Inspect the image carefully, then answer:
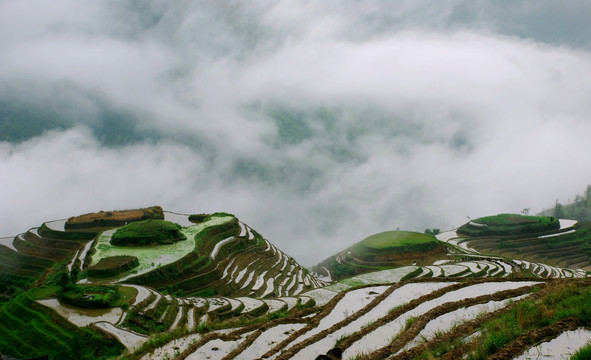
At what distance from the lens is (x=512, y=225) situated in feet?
230

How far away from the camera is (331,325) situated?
38.8 feet

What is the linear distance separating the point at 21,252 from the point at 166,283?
22.4m

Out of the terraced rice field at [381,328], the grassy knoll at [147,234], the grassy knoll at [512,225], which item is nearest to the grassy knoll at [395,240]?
the grassy knoll at [512,225]

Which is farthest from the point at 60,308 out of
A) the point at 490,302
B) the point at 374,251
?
the point at 374,251

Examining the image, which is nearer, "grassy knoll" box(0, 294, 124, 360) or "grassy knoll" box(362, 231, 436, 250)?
"grassy knoll" box(0, 294, 124, 360)

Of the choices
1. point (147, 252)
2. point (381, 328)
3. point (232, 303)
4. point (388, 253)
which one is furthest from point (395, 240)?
point (381, 328)

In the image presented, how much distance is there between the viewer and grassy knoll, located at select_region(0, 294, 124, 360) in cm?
1450

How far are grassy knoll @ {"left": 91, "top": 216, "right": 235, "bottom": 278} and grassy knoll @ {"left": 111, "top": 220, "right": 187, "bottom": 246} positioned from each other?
0.62m

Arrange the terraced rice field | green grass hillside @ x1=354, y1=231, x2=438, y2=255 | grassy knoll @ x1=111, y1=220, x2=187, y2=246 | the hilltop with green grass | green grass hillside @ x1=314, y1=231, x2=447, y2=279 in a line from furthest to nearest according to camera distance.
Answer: green grass hillside @ x1=354, y1=231, x2=438, y2=255, green grass hillside @ x1=314, y1=231, x2=447, y2=279, grassy knoll @ x1=111, y1=220, x2=187, y2=246, the terraced rice field, the hilltop with green grass

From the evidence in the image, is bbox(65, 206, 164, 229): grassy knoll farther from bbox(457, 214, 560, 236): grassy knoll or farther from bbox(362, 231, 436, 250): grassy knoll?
bbox(457, 214, 560, 236): grassy knoll

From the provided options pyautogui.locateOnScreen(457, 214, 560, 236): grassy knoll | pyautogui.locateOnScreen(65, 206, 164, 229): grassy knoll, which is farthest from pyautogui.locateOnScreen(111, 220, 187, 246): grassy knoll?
pyautogui.locateOnScreen(457, 214, 560, 236): grassy knoll

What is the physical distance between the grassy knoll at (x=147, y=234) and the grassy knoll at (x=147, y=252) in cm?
62

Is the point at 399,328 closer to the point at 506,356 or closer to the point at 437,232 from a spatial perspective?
the point at 506,356

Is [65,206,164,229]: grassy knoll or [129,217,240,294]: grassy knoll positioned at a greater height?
[65,206,164,229]: grassy knoll
